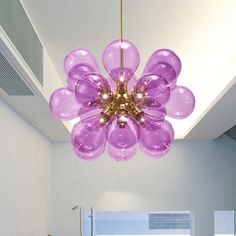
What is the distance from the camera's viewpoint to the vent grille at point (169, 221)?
5.96 metres

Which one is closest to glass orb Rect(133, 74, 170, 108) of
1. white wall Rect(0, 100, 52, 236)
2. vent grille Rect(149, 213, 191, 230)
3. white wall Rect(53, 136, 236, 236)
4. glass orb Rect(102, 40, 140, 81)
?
glass orb Rect(102, 40, 140, 81)

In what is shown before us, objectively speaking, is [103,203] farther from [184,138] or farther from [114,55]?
[114,55]

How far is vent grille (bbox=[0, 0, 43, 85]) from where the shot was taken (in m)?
2.12

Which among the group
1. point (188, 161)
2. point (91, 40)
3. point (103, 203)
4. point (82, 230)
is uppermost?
point (91, 40)

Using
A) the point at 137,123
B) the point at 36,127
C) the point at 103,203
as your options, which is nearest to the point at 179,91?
the point at 137,123

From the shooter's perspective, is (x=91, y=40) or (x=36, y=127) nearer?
(x=91, y=40)

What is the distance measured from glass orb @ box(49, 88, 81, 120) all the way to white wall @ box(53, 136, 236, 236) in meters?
4.02

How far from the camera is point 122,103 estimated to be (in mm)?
1946

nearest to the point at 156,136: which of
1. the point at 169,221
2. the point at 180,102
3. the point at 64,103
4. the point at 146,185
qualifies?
the point at 180,102

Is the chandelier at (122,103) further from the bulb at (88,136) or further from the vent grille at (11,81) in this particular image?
the vent grille at (11,81)

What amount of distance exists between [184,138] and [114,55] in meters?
4.00

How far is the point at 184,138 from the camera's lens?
222 inches

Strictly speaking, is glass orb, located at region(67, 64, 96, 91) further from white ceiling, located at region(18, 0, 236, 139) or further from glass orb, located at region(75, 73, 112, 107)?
white ceiling, located at region(18, 0, 236, 139)

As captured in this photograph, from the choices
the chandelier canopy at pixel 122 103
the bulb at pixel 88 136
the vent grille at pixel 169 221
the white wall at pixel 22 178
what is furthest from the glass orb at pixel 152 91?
the vent grille at pixel 169 221
